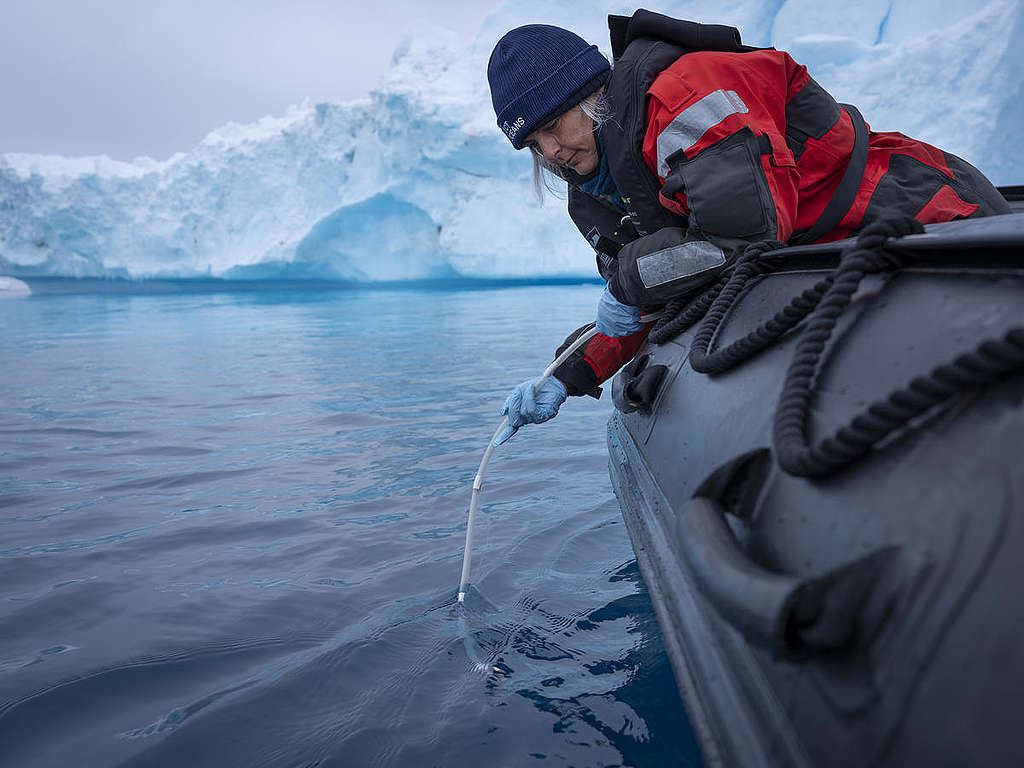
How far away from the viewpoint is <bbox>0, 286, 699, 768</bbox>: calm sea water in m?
1.40

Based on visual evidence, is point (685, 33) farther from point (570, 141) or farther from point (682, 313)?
point (682, 313)

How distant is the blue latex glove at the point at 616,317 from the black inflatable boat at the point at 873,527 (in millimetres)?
909

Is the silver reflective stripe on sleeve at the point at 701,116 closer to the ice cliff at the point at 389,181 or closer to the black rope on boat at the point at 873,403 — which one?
the black rope on boat at the point at 873,403

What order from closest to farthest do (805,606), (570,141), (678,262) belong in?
(805,606), (678,262), (570,141)

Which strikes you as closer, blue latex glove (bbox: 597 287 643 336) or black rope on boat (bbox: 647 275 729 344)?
black rope on boat (bbox: 647 275 729 344)

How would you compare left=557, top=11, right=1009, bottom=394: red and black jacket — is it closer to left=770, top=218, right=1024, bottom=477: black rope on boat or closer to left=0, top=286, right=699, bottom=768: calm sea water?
left=770, top=218, right=1024, bottom=477: black rope on boat

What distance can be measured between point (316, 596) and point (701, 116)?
1741 millimetres

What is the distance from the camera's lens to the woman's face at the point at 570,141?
→ 6.02 ft

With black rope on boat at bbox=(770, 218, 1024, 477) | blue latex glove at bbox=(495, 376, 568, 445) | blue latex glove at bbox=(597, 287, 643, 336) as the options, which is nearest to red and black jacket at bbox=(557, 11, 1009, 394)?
blue latex glove at bbox=(597, 287, 643, 336)

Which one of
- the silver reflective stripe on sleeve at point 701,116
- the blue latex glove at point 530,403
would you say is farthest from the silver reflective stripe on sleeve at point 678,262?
the blue latex glove at point 530,403

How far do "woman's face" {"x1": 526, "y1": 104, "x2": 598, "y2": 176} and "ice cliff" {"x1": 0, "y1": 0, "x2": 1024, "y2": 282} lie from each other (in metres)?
17.6

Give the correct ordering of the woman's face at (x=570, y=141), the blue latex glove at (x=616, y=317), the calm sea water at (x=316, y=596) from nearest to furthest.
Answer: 1. the calm sea water at (x=316, y=596)
2. the woman's face at (x=570, y=141)
3. the blue latex glove at (x=616, y=317)

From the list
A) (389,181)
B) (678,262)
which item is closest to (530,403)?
(678,262)

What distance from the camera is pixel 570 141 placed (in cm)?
187
